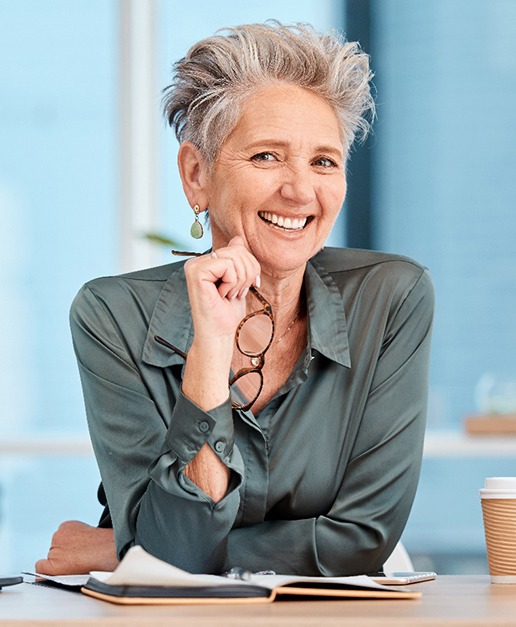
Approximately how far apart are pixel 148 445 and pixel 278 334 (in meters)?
0.38

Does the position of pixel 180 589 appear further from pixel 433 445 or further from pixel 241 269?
pixel 433 445

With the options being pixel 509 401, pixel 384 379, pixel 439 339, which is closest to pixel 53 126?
pixel 439 339

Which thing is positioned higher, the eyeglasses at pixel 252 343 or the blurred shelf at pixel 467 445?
the eyeglasses at pixel 252 343

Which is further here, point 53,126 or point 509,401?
point 53,126

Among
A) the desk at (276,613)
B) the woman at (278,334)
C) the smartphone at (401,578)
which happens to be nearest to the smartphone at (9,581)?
the desk at (276,613)

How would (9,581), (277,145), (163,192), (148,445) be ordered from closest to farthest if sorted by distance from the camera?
(9,581)
(148,445)
(277,145)
(163,192)

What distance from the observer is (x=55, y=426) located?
4559mm

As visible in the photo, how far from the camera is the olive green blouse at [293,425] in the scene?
162 centimetres

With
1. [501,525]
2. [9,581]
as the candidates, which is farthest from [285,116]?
[9,581]

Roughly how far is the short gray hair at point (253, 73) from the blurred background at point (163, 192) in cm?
266

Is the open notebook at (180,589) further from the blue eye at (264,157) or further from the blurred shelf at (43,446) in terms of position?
the blurred shelf at (43,446)

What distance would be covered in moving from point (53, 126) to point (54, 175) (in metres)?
0.21

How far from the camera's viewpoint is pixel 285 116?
1.78m

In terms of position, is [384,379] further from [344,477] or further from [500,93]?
[500,93]
